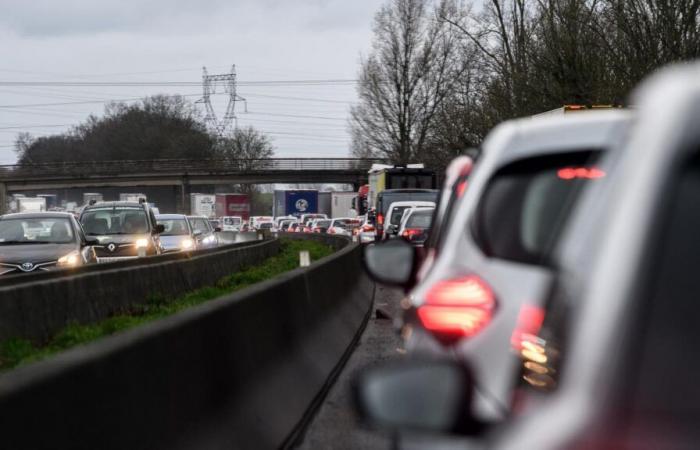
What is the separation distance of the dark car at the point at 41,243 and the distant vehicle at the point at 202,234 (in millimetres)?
16743

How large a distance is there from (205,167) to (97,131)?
54815 mm

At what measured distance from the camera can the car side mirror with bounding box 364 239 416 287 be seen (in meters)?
6.11

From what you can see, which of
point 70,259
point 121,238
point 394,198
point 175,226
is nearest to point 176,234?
point 175,226

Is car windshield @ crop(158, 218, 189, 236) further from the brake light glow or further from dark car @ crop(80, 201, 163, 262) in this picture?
the brake light glow

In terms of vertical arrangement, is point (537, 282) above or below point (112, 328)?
above

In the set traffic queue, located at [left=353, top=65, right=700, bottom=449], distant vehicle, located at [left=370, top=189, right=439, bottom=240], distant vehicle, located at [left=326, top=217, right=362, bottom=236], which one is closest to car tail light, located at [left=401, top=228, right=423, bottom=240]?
distant vehicle, located at [left=370, top=189, right=439, bottom=240]

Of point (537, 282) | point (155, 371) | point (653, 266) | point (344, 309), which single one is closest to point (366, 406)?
point (653, 266)

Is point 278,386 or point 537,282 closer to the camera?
point 537,282

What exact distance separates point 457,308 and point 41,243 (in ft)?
61.7

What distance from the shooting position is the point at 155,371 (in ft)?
18.2

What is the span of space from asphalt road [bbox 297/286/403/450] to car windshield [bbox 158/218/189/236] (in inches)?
848

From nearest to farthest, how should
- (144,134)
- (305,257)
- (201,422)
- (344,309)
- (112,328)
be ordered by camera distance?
(201,422) < (112,328) < (344,309) < (305,257) < (144,134)

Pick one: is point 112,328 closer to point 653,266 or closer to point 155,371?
point 155,371

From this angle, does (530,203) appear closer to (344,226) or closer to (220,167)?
(344,226)
